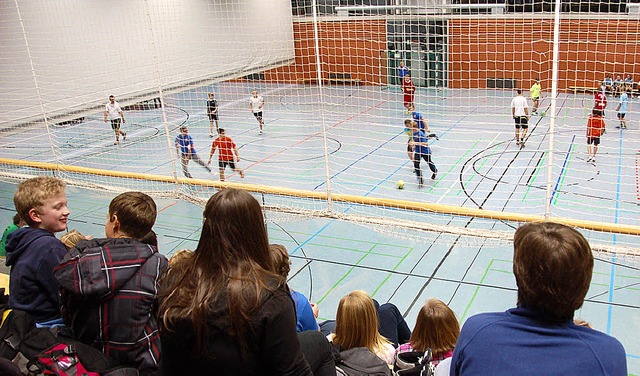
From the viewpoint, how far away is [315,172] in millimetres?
11156

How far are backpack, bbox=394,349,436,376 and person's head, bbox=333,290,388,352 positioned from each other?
28 centimetres

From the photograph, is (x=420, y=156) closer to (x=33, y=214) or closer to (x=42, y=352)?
(x=33, y=214)

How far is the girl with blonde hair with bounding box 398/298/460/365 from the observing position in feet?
9.78

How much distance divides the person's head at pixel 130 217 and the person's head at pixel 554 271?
158 centimetres

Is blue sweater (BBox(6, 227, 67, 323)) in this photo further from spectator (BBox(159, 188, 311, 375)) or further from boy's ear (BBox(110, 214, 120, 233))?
spectator (BBox(159, 188, 311, 375))

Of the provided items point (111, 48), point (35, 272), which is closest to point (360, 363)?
point (35, 272)

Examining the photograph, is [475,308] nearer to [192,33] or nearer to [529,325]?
[529,325]

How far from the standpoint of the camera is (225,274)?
5.29 ft

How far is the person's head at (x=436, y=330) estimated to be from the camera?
2.98 meters

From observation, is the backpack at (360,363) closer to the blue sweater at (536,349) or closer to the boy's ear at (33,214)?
the blue sweater at (536,349)

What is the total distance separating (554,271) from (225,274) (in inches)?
35.3

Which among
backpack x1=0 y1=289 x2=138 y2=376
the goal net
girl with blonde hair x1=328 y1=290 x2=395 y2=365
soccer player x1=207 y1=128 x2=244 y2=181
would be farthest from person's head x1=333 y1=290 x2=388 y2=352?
soccer player x1=207 y1=128 x2=244 y2=181

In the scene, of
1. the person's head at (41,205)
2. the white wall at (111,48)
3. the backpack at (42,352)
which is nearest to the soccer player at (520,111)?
the white wall at (111,48)

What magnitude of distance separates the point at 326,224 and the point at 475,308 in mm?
3106
